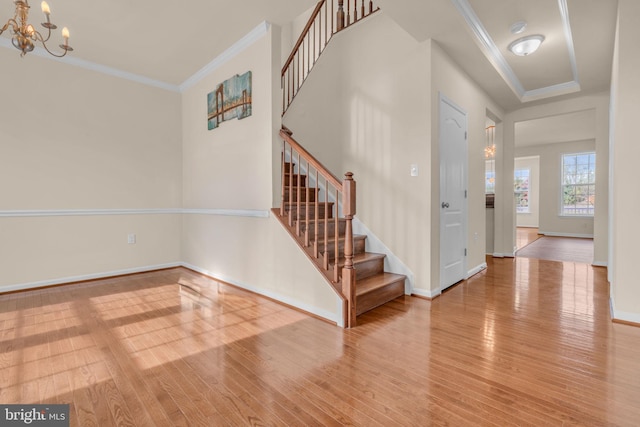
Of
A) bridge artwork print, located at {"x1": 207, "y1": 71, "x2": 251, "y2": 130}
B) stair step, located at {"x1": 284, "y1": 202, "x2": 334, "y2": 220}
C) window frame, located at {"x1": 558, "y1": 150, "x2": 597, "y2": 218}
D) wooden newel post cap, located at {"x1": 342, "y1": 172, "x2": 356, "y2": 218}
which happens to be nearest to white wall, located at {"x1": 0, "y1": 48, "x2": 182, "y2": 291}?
bridge artwork print, located at {"x1": 207, "y1": 71, "x2": 251, "y2": 130}

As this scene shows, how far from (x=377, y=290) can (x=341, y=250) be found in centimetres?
58

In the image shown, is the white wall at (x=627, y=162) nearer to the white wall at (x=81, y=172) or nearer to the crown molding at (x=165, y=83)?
the crown molding at (x=165, y=83)

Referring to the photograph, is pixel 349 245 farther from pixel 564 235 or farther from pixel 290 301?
pixel 564 235

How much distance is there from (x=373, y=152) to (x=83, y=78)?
383 centimetres

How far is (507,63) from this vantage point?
158 inches

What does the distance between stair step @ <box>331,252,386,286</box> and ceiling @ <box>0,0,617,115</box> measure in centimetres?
229

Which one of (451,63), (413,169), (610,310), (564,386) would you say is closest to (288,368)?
(564,386)

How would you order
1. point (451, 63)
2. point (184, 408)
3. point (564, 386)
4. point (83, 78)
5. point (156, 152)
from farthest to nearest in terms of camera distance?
point (156, 152) → point (83, 78) → point (451, 63) → point (564, 386) → point (184, 408)

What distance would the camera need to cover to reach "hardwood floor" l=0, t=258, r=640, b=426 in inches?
58.4

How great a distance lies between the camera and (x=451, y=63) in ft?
11.6

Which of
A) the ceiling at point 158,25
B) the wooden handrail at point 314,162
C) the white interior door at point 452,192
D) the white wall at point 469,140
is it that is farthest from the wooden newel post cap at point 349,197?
→ the ceiling at point 158,25

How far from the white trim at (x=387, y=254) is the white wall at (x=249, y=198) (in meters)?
1.10

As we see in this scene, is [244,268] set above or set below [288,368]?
above

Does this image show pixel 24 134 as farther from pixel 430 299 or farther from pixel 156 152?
pixel 430 299
